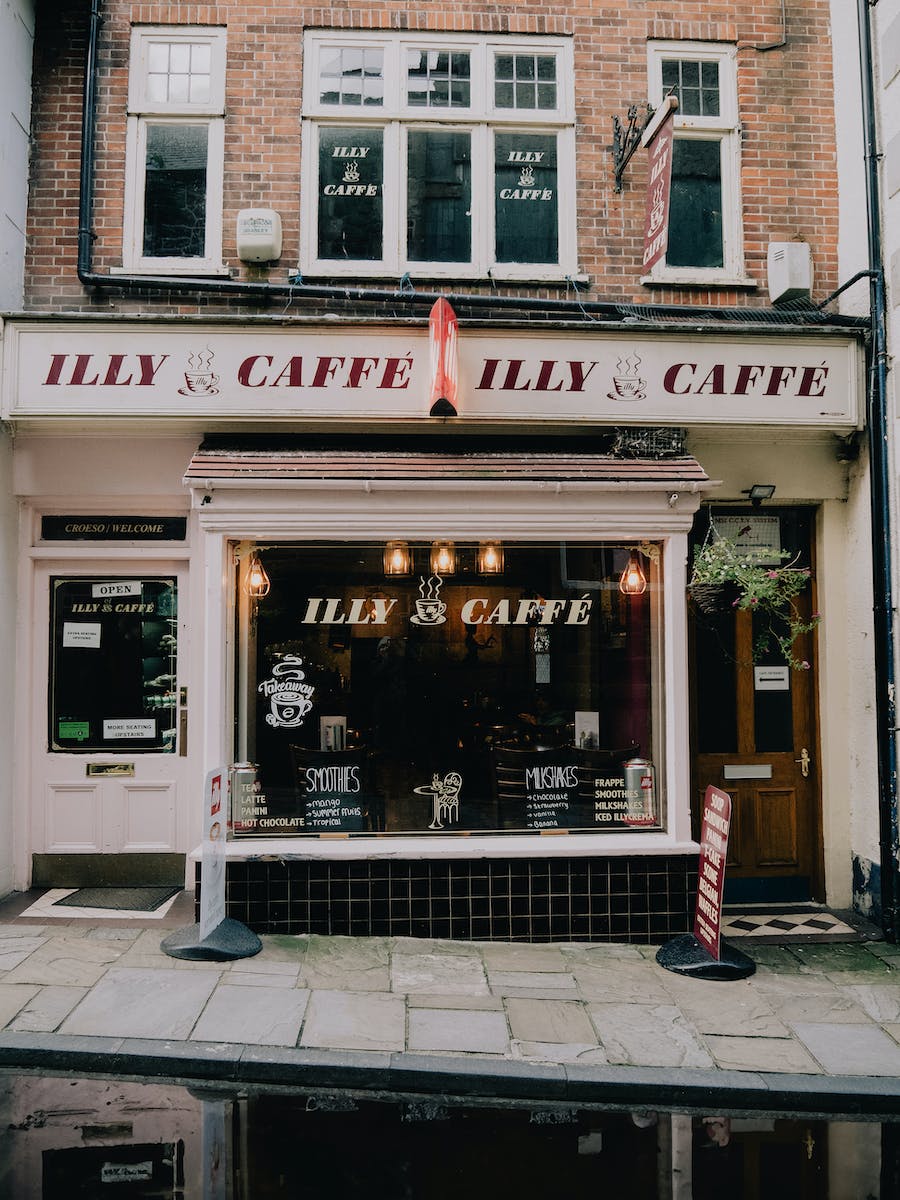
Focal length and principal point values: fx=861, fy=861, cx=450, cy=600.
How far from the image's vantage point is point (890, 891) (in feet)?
22.3

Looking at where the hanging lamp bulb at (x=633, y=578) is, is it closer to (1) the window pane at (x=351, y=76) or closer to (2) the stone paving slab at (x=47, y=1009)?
(1) the window pane at (x=351, y=76)

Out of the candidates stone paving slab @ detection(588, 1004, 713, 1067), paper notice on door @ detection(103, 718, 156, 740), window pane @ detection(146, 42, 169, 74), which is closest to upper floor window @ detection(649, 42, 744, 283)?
window pane @ detection(146, 42, 169, 74)

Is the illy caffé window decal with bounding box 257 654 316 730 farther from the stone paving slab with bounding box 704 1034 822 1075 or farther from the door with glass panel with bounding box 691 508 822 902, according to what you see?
the stone paving slab with bounding box 704 1034 822 1075

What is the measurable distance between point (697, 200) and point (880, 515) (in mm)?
3261

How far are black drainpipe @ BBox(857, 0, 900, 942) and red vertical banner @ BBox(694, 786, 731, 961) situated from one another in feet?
5.54

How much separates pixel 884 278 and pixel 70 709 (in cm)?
772

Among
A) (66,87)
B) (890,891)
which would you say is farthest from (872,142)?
(66,87)

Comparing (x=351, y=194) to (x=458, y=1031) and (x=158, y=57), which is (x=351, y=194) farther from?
(x=458, y=1031)

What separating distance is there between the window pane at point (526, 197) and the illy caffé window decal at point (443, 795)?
178 inches

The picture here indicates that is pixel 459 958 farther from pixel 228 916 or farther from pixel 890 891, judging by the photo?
pixel 890 891

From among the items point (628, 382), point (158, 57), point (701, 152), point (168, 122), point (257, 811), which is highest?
point (158, 57)

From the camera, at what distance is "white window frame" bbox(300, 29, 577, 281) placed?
7473mm

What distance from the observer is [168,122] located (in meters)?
7.49

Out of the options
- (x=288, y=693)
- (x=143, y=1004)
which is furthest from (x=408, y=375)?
(x=143, y=1004)
